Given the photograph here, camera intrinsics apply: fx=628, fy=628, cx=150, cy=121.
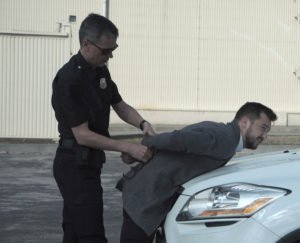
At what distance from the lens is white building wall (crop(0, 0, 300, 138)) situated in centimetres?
2238

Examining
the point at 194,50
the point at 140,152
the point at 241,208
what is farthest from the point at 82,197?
the point at 194,50

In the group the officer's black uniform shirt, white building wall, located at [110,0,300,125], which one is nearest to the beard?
the officer's black uniform shirt

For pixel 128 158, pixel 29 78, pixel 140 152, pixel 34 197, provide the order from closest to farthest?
pixel 140 152 → pixel 128 158 → pixel 34 197 → pixel 29 78

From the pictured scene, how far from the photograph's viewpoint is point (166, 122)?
72.5 feet

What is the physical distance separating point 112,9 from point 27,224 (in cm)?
1611

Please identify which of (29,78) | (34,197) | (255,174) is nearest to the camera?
(255,174)

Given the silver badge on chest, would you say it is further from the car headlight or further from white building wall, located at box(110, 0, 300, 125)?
white building wall, located at box(110, 0, 300, 125)

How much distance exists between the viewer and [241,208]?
334 cm

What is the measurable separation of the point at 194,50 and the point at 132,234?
62.4 feet

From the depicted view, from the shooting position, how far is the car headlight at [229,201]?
3.31 metres

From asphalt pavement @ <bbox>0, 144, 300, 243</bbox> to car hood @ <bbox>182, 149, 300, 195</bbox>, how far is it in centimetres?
285

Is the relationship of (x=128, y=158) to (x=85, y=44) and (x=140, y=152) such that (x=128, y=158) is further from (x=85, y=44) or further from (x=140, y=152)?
(x=85, y=44)

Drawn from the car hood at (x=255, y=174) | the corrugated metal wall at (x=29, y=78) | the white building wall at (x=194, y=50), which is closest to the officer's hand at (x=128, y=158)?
the car hood at (x=255, y=174)

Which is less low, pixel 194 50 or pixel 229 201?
pixel 194 50
